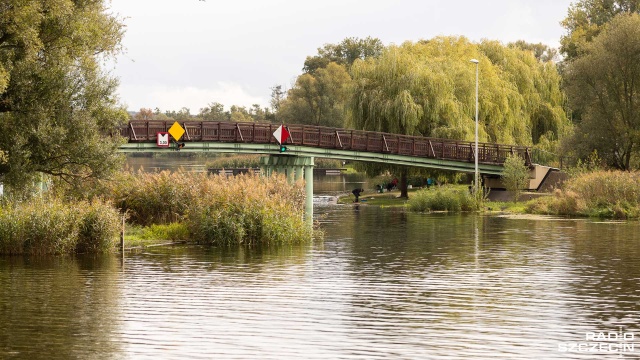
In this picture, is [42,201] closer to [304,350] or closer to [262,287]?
[262,287]

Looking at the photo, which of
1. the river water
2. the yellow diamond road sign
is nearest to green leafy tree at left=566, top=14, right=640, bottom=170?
the yellow diamond road sign

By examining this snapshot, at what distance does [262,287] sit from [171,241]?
10.7 metres

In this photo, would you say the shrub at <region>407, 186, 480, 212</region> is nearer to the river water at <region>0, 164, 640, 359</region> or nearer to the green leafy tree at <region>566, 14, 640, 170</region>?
the green leafy tree at <region>566, 14, 640, 170</region>

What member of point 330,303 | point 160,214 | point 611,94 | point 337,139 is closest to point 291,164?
point 337,139

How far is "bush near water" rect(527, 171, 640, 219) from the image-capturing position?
148ft

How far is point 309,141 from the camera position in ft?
176

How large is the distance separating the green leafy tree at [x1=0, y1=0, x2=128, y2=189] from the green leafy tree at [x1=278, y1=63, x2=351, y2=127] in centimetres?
7853

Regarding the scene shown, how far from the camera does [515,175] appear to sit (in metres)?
54.4

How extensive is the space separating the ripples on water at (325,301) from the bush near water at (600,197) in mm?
13733

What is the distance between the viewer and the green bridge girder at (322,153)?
49438 mm

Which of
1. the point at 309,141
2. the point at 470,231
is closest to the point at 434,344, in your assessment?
the point at 470,231

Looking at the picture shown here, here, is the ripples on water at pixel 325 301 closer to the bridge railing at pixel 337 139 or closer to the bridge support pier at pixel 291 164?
the bridge railing at pixel 337 139

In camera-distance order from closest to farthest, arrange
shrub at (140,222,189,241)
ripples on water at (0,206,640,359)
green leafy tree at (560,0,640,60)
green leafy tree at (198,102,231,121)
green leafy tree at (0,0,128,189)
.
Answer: ripples on water at (0,206,640,359) → green leafy tree at (0,0,128,189) → shrub at (140,222,189,241) → green leafy tree at (560,0,640,60) → green leafy tree at (198,102,231,121)

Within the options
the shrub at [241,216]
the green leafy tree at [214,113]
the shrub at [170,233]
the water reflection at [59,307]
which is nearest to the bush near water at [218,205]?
the shrub at [241,216]
